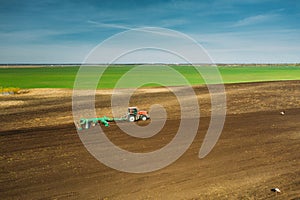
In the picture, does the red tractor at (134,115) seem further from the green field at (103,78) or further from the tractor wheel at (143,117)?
the green field at (103,78)

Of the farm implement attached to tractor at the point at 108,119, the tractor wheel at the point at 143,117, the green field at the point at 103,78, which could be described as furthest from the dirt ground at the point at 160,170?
the green field at the point at 103,78

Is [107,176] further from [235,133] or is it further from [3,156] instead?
[235,133]

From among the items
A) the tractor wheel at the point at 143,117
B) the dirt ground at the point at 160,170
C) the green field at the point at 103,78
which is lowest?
the dirt ground at the point at 160,170

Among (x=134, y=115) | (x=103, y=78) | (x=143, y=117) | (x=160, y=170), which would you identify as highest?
(x=103, y=78)

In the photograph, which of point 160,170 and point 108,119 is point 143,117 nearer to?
point 108,119

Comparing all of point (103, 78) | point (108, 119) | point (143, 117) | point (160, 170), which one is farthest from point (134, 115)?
point (103, 78)

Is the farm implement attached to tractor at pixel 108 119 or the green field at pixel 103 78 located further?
the green field at pixel 103 78

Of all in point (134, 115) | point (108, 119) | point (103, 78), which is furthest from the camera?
point (103, 78)

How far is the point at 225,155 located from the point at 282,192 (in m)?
3.35

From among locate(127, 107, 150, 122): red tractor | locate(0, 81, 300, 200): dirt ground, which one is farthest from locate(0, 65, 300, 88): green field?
locate(0, 81, 300, 200): dirt ground

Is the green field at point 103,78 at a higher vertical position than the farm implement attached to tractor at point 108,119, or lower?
higher

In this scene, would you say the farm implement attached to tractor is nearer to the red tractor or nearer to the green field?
the red tractor

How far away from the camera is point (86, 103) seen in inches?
1093

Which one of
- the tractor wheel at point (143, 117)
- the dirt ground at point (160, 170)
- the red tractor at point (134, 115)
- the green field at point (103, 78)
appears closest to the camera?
the dirt ground at point (160, 170)
